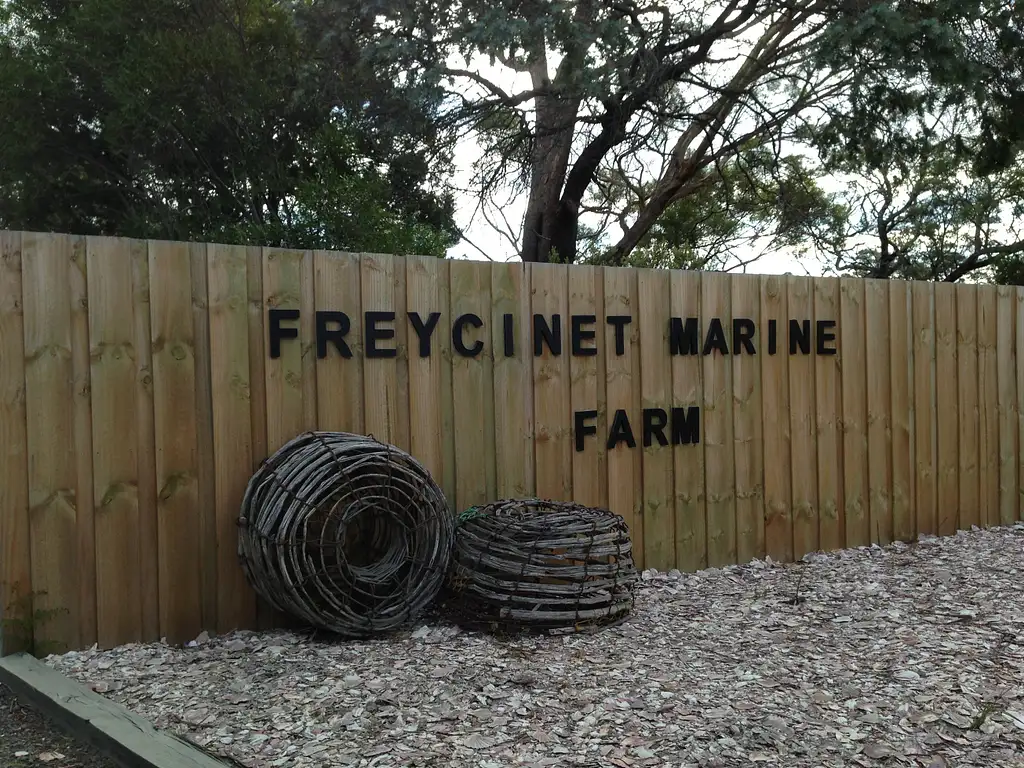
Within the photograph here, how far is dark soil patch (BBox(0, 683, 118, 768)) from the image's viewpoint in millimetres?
2650

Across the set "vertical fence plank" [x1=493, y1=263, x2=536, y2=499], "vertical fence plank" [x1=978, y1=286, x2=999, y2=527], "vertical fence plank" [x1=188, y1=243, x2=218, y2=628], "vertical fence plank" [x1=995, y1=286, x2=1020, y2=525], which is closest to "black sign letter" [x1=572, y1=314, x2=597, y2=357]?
"vertical fence plank" [x1=493, y1=263, x2=536, y2=499]

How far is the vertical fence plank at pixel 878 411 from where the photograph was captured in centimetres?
561

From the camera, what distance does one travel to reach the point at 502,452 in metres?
4.38

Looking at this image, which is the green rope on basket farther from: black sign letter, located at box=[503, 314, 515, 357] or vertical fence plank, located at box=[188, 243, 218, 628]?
vertical fence plank, located at box=[188, 243, 218, 628]

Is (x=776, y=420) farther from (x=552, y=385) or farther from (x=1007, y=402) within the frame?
(x=1007, y=402)

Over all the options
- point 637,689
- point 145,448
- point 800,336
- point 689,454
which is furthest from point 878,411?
point 145,448

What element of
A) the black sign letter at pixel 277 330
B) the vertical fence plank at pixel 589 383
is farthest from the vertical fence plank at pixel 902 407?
the black sign letter at pixel 277 330

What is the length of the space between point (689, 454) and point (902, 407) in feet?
5.47

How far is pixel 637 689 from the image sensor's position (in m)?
3.00

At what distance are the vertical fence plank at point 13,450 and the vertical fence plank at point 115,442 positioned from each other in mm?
233

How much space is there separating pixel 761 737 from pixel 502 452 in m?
2.04

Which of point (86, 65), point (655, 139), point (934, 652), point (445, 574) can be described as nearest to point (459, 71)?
point (655, 139)

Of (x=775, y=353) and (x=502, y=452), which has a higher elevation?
(x=775, y=353)

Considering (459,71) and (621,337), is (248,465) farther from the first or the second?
(459,71)
